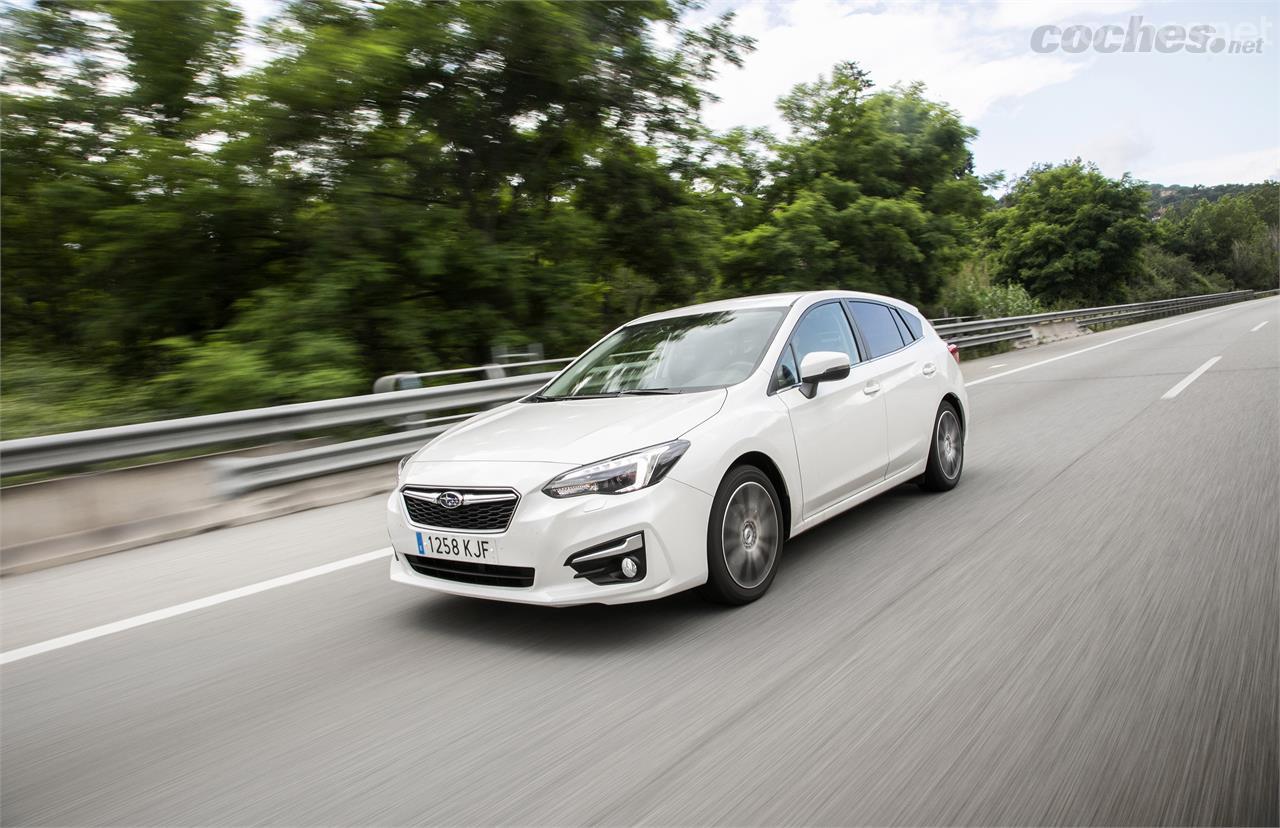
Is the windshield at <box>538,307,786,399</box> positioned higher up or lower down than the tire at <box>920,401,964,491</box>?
→ higher up

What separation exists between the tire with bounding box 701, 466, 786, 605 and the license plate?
1000 mm

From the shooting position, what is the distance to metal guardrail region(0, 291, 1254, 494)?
20.6ft

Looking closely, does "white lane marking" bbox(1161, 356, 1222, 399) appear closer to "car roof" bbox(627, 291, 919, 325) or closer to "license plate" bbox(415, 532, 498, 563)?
"car roof" bbox(627, 291, 919, 325)

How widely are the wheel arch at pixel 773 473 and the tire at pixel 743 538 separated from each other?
31 mm

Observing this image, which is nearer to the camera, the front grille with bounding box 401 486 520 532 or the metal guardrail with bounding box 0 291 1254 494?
the front grille with bounding box 401 486 520 532

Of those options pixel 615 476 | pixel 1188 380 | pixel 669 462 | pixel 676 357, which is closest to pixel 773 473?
pixel 669 462

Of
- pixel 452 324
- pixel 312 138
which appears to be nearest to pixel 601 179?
pixel 452 324

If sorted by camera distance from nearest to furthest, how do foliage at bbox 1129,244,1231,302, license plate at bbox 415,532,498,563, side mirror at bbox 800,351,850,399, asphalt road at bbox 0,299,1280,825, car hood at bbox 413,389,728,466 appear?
asphalt road at bbox 0,299,1280,825 < license plate at bbox 415,532,498,563 < car hood at bbox 413,389,728,466 < side mirror at bbox 800,351,850,399 < foliage at bbox 1129,244,1231,302

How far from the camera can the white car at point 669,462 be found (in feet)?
13.0

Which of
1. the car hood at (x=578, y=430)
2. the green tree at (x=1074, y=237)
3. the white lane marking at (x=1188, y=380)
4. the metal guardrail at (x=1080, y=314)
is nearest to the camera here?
the car hood at (x=578, y=430)

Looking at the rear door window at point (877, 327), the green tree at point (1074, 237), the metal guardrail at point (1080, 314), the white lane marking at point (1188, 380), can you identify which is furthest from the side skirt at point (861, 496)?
the green tree at point (1074, 237)

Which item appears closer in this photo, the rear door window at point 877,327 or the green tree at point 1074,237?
the rear door window at point 877,327

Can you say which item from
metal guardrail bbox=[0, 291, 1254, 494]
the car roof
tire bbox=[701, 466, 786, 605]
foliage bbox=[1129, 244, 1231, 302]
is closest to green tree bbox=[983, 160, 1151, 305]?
foliage bbox=[1129, 244, 1231, 302]

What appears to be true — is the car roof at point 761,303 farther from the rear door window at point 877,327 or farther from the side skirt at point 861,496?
the side skirt at point 861,496
